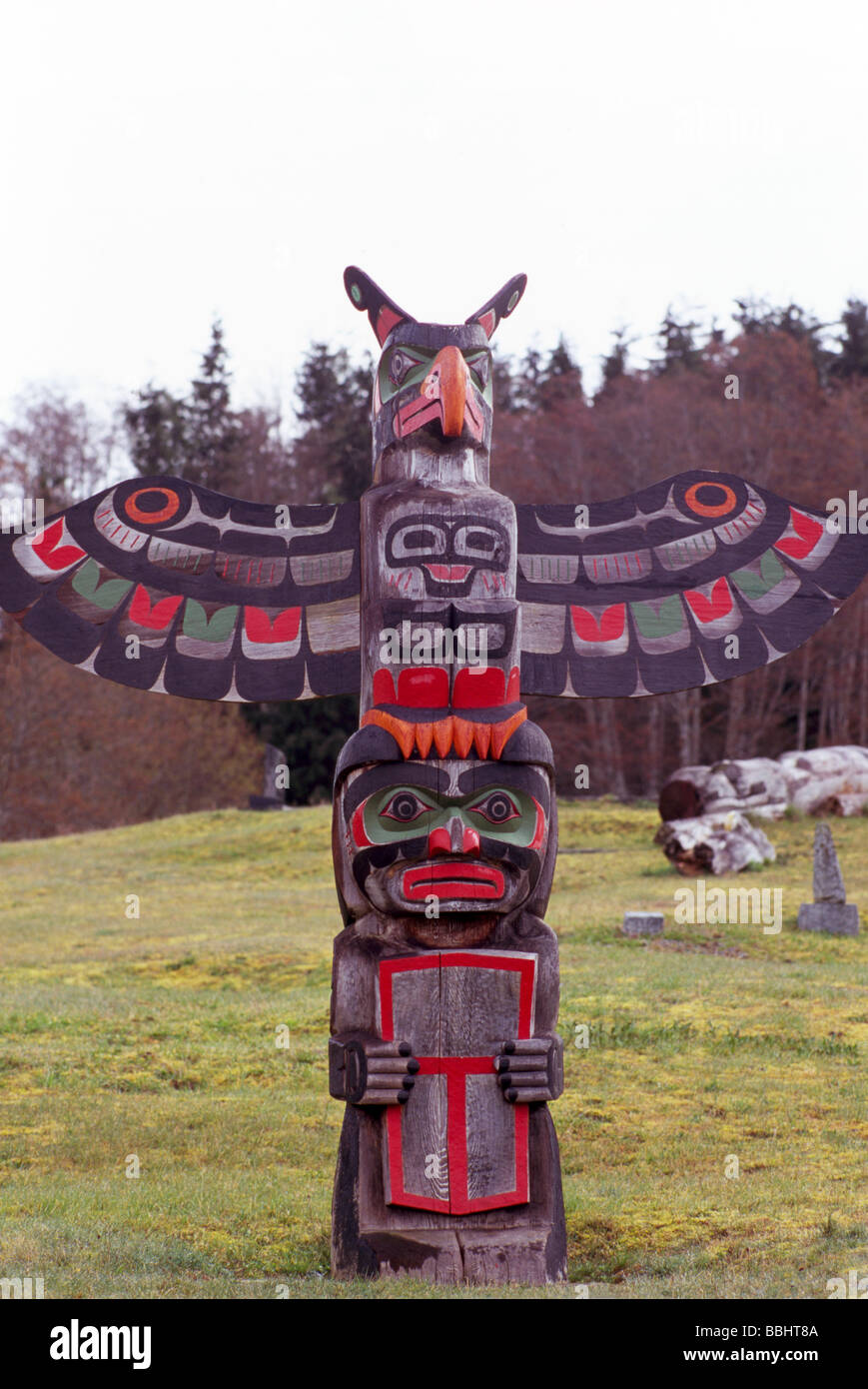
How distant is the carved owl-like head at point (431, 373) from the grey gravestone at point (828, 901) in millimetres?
9986

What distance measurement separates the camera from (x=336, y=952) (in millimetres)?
6414

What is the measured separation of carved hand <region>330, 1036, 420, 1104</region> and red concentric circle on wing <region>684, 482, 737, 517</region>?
11.1 ft

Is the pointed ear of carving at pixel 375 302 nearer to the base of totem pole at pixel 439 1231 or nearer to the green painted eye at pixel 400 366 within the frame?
the green painted eye at pixel 400 366

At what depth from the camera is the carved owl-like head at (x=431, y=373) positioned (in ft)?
22.1

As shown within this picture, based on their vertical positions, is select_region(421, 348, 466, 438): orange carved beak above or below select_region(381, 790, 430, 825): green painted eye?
above

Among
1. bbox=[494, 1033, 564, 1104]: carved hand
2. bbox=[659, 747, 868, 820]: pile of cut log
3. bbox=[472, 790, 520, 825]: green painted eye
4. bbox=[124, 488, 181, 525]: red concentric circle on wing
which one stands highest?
bbox=[124, 488, 181, 525]: red concentric circle on wing

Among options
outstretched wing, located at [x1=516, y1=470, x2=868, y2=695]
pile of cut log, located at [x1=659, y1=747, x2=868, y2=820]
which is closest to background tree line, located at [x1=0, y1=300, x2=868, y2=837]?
pile of cut log, located at [x1=659, y1=747, x2=868, y2=820]

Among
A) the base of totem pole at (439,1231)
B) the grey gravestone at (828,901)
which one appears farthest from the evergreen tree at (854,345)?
the base of totem pole at (439,1231)

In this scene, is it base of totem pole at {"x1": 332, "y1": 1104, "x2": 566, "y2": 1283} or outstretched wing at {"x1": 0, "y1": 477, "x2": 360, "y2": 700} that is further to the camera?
outstretched wing at {"x1": 0, "y1": 477, "x2": 360, "y2": 700}

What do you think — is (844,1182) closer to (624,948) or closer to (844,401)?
(624,948)

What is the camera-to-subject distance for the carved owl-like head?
6730 mm

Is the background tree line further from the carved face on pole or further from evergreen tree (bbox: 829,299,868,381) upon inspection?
the carved face on pole

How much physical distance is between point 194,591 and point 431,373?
1.68 metres
